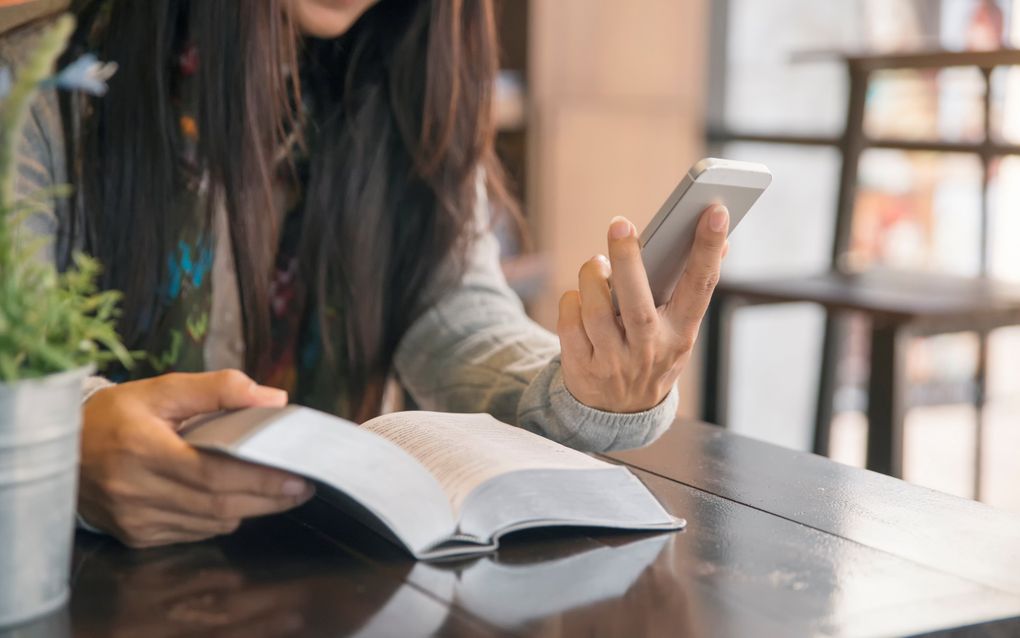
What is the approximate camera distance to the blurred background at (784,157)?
2.90 m

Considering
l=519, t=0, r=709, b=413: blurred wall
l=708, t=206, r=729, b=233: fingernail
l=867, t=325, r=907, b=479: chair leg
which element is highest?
l=708, t=206, r=729, b=233: fingernail

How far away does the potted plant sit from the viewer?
53 cm

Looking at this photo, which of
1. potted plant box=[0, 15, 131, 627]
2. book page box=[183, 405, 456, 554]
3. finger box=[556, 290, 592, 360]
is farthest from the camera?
finger box=[556, 290, 592, 360]

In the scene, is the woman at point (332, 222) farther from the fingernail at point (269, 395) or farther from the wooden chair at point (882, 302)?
the wooden chair at point (882, 302)

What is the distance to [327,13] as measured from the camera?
4.11ft

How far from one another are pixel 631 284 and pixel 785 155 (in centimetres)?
253

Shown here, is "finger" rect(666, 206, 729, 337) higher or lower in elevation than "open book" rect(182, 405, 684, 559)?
higher

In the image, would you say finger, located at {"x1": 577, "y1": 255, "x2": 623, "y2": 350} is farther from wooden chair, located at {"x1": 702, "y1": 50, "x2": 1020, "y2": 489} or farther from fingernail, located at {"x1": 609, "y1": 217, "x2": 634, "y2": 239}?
wooden chair, located at {"x1": 702, "y1": 50, "x2": 1020, "y2": 489}

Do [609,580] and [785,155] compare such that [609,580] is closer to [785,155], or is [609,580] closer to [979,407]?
[979,407]

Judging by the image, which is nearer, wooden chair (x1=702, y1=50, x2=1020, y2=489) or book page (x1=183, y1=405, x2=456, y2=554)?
book page (x1=183, y1=405, x2=456, y2=554)

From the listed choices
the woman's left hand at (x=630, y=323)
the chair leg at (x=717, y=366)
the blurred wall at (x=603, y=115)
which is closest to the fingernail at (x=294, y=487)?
the woman's left hand at (x=630, y=323)

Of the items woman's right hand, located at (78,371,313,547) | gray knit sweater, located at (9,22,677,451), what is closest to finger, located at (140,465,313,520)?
woman's right hand, located at (78,371,313,547)

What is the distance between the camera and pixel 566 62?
294 cm

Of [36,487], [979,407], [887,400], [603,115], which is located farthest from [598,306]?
[603,115]
